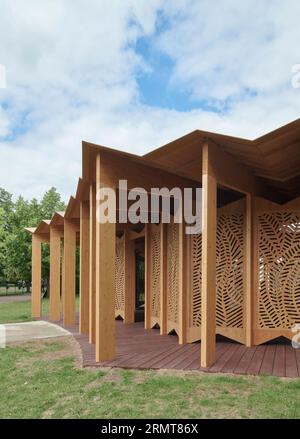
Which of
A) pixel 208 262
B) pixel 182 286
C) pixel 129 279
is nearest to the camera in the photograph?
pixel 208 262

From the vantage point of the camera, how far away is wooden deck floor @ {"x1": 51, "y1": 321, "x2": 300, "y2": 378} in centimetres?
482

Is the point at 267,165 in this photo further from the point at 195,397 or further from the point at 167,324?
the point at 167,324

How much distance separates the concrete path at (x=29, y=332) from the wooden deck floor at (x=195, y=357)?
1.59 m

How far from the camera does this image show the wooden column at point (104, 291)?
546 centimetres

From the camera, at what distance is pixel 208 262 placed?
4.98 meters

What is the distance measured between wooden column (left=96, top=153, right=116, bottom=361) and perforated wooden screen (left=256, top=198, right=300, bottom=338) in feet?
8.74

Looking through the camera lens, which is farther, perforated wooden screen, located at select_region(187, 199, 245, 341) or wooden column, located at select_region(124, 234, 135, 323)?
wooden column, located at select_region(124, 234, 135, 323)

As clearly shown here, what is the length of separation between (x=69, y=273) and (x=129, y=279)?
1773mm

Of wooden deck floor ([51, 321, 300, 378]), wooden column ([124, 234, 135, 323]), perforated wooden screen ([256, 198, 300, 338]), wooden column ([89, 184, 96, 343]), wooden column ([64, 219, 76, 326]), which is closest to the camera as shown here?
wooden deck floor ([51, 321, 300, 378])

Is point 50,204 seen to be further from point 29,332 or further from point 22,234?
point 29,332

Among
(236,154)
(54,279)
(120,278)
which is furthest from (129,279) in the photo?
(236,154)

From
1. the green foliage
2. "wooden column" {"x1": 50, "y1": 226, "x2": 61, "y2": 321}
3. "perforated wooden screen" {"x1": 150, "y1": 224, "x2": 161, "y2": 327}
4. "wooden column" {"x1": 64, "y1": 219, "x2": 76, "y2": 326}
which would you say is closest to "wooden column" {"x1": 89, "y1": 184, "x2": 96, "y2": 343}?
"perforated wooden screen" {"x1": 150, "y1": 224, "x2": 161, "y2": 327}

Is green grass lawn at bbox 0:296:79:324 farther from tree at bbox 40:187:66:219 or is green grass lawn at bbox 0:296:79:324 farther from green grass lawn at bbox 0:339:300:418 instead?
tree at bbox 40:187:66:219

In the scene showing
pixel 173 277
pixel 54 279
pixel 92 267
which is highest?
pixel 92 267
